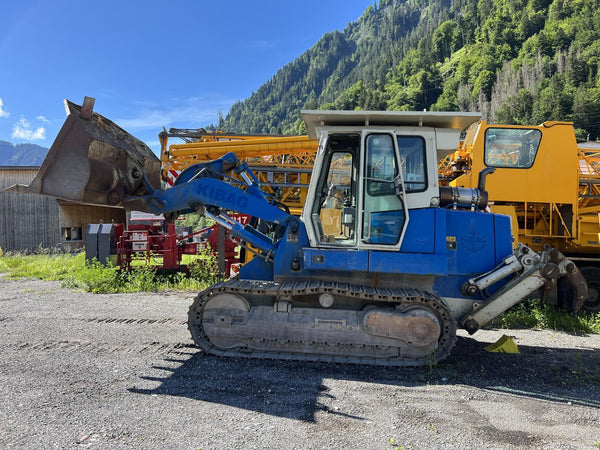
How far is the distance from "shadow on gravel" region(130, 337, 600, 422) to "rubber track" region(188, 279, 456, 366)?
9cm

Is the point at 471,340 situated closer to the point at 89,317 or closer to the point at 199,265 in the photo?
the point at 89,317

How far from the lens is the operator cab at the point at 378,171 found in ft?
15.9

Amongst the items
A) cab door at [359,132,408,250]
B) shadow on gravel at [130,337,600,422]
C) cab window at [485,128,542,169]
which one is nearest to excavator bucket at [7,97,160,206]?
shadow on gravel at [130,337,600,422]

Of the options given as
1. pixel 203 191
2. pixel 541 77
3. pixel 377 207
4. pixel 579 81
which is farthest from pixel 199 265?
pixel 541 77

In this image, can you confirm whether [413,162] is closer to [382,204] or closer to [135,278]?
[382,204]

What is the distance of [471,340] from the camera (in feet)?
19.5

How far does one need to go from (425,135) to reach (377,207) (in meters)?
1.14

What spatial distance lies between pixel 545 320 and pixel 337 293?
15.1ft

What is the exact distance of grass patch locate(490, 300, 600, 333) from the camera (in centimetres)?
680

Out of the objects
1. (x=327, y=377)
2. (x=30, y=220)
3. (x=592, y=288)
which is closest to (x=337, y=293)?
(x=327, y=377)

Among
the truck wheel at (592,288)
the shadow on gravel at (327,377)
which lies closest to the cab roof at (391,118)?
the shadow on gravel at (327,377)

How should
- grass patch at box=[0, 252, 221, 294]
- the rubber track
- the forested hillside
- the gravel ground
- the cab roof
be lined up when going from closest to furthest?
the gravel ground, the rubber track, the cab roof, grass patch at box=[0, 252, 221, 294], the forested hillside

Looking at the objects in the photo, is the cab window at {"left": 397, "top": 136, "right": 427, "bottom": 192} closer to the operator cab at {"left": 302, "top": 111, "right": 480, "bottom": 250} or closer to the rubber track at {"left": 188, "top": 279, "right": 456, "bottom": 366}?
the operator cab at {"left": 302, "top": 111, "right": 480, "bottom": 250}

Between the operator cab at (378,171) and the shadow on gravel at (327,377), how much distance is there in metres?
1.53
